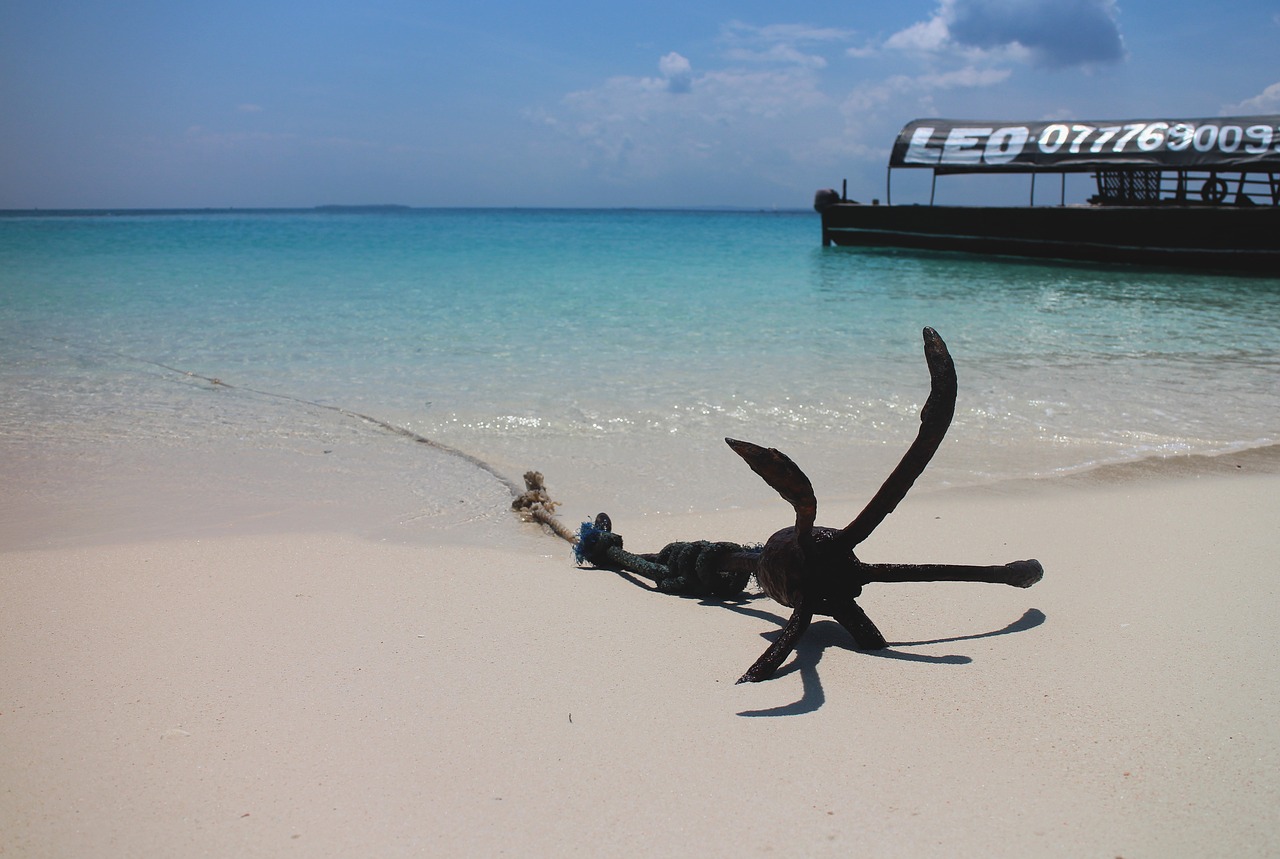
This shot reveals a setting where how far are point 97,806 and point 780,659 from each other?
127cm

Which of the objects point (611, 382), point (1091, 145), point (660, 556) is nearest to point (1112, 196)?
point (1091, 145)

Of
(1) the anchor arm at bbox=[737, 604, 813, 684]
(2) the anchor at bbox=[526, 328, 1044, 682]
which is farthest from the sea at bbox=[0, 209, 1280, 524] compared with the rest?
(1) the anchor arm at bbox=[737, 604, 813, 684]

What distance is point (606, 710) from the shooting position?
1876 mm

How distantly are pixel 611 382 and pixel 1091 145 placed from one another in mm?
17481

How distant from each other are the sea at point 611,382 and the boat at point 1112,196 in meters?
3.57

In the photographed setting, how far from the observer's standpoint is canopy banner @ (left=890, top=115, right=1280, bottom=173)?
18.2 meters

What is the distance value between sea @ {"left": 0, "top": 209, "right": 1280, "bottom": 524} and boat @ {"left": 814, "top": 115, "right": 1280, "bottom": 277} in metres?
3.57

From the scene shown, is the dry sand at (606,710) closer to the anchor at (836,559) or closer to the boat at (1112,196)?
the anchor at (836,559)

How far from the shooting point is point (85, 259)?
19.8m

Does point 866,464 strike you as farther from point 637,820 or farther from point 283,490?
point 637,820

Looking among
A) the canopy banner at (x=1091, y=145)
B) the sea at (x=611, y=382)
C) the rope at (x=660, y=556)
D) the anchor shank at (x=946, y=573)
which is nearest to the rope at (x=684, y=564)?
the rope at (x=660, y=556)

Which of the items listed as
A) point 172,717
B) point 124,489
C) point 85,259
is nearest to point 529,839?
point 172,717

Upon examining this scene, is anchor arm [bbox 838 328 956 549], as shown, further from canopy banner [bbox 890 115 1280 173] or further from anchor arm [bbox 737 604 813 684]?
canopy banner [bbox 890 115 1280 173]

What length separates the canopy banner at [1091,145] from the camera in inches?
719
